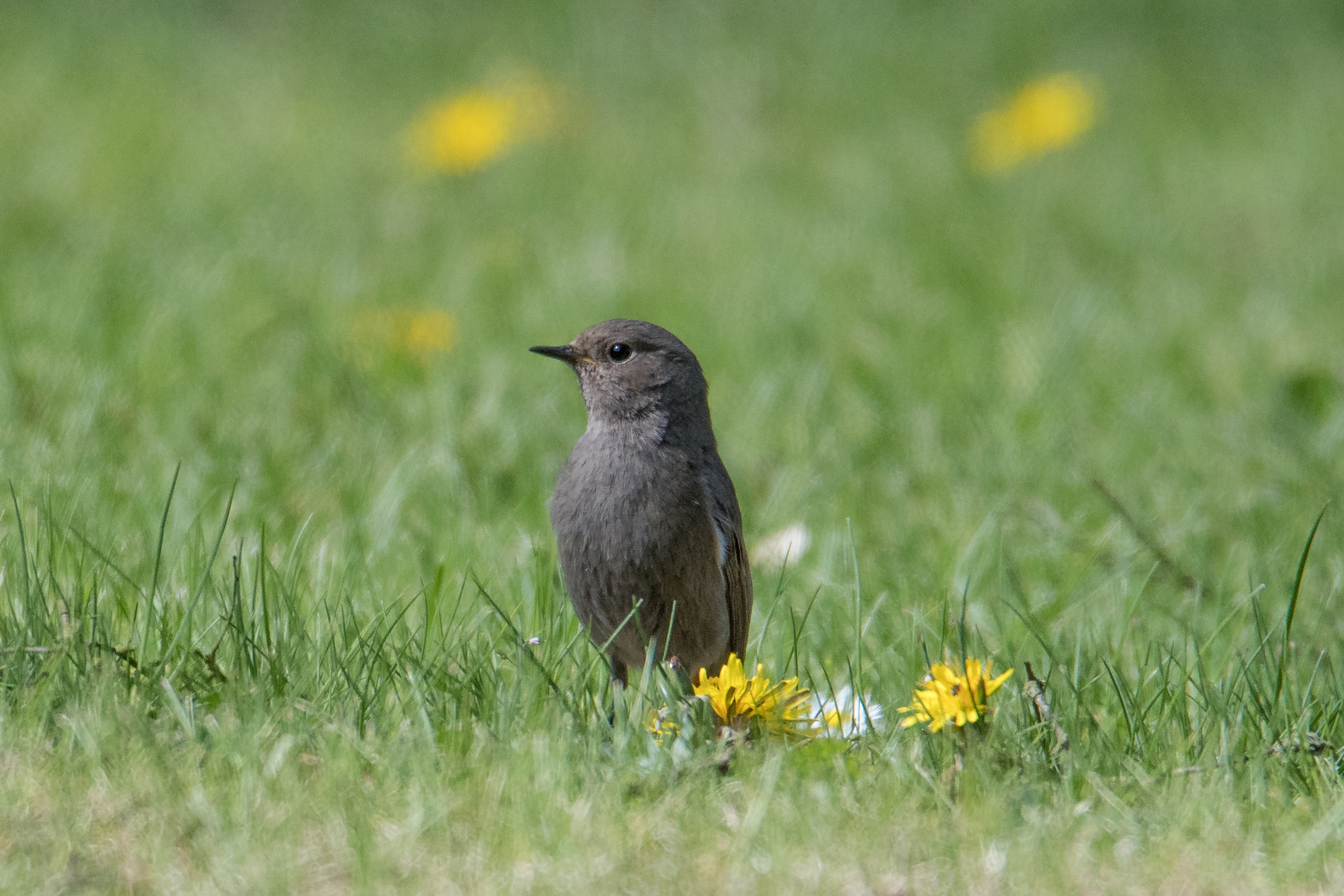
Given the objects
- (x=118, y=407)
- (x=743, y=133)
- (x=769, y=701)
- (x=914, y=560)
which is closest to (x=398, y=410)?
(x=118, y=407)

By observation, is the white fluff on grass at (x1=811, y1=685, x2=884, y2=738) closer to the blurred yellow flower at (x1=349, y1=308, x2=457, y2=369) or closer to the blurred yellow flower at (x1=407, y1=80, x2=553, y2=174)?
the blurred yellow flower at (x1=349, y1=308, x2=457, y2=369)

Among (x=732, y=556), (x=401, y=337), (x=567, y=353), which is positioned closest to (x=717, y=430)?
(x=401, y=337)

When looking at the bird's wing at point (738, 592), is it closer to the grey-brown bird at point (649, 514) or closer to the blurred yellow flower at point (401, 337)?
the grey-brown bird at point (649, 514)

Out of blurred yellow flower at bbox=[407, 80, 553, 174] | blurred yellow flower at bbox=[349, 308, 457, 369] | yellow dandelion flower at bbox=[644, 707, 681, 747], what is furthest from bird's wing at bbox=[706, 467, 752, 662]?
blurred yellow flower at bbox=[407, 80, 553, 174]

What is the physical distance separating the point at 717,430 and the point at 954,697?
2.81 meters

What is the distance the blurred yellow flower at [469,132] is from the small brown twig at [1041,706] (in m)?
5.81

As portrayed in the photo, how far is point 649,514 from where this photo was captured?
11.6ft

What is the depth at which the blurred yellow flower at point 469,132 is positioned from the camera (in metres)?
8.28

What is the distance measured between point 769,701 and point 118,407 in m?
2.94

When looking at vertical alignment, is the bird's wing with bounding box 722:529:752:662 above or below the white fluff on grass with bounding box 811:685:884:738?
above

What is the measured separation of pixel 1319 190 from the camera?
8.47 meters

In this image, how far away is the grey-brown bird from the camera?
3510 millimetres

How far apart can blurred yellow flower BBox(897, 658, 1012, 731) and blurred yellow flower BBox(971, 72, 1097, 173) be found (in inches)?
242

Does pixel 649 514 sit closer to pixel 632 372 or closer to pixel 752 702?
pixel 632 372
